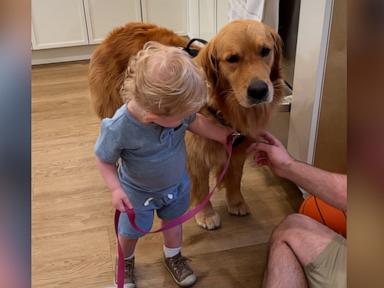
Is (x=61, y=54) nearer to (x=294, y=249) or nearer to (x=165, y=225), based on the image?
(x=165, y=225)

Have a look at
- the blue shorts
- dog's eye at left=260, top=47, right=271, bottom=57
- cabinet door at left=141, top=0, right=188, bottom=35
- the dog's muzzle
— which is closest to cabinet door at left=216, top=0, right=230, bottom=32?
cabinet door at left=141, top=0, right=188, bottom=35

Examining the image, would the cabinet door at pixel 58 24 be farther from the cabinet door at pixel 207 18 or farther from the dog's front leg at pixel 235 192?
the dog's front leg at pixel 235 192

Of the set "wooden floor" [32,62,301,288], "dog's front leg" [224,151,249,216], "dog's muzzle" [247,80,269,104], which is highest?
"dog's muzzle" [247,80,269,104]

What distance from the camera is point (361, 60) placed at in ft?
0.74

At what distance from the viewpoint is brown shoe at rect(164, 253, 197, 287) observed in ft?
5.24

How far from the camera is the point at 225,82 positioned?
1.50 meters

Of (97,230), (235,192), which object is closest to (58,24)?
(97,230)

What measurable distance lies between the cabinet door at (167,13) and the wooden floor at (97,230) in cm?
124

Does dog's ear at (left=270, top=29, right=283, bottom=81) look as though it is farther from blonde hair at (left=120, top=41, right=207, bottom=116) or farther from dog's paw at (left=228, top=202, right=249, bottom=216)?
dog's paw at (left=228, top=202, right=249, bottom=216)

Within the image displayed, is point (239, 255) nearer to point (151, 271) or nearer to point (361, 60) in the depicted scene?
point (151, 271)

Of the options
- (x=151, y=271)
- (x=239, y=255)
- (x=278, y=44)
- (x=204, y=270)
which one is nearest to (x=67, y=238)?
(x=151, y=271)

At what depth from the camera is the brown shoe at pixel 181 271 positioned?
160 centimetres

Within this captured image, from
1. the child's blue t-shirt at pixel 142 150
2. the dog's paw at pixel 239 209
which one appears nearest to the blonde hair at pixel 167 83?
the child's blue t-shirt at pixel 142 150

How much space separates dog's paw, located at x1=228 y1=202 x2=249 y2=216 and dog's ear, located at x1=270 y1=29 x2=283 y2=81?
0.62m
